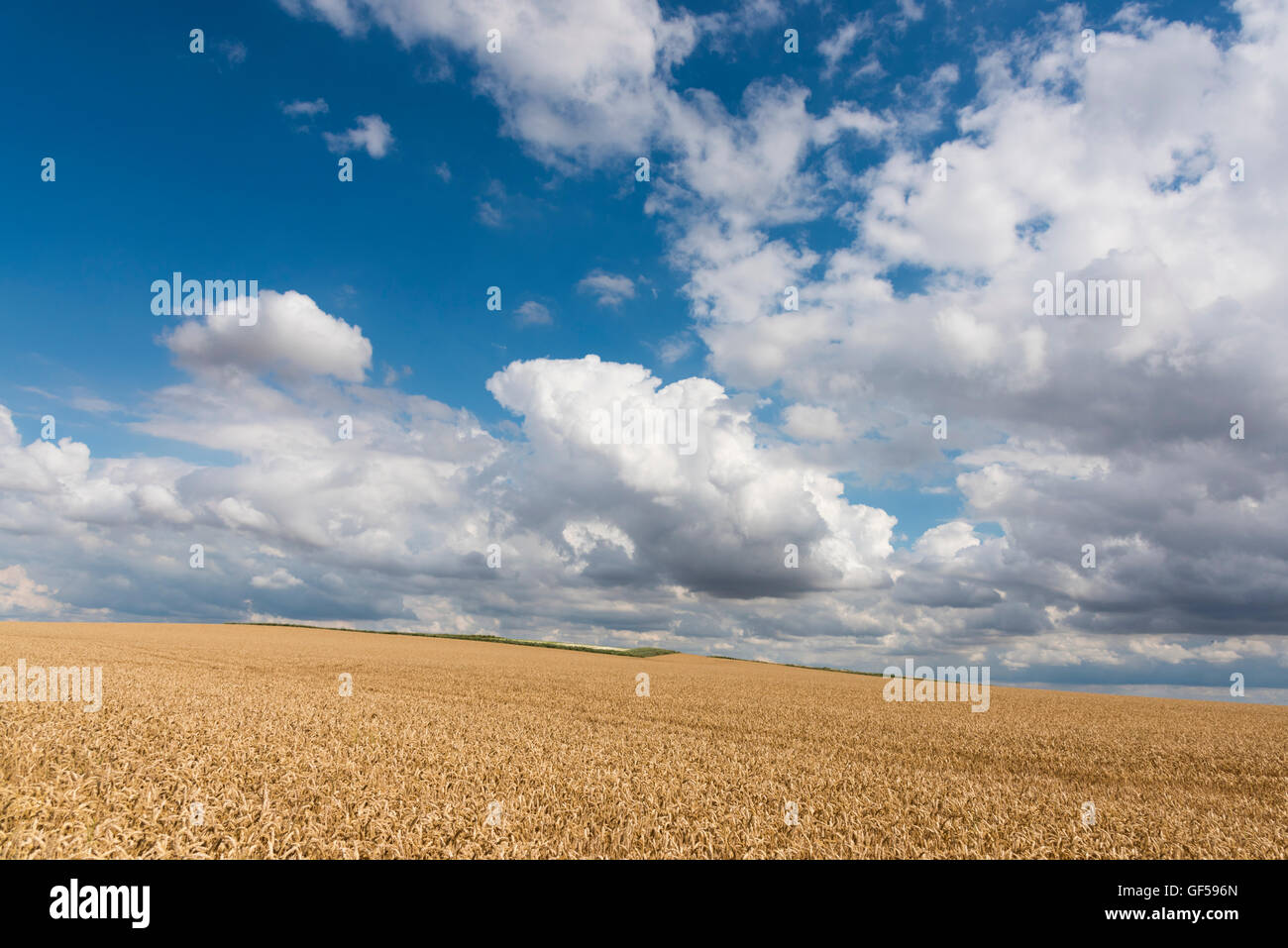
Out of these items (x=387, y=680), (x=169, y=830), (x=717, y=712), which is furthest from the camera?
(x=387, y=680)

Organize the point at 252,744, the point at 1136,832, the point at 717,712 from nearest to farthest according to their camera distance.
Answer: the point at 1136,832 < the point at 252,744 < the point at 717,712

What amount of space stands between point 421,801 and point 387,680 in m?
19.9

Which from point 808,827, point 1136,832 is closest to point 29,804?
point 808,827

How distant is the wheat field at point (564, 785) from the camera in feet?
21.6

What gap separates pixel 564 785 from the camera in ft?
29.9

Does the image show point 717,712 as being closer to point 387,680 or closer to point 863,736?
point 863,736

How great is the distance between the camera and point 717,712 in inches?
829

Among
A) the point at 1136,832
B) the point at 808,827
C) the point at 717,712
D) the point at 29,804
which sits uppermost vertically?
the point at 29,804

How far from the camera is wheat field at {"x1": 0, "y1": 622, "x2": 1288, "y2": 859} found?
659 centimetres
